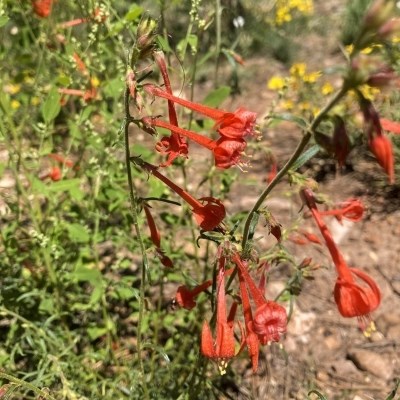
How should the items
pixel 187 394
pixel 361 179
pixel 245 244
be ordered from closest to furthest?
pixel 245 244
pixel 187 394
pixel 361 179

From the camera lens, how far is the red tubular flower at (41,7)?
2551 mm

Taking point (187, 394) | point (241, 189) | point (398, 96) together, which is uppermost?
point (398, 96)

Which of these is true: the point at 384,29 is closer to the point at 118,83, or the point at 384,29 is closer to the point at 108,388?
the point at 118,83

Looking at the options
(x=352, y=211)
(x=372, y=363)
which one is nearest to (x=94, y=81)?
(x=352, y=211)

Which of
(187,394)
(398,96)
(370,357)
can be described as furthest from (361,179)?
(187,394)

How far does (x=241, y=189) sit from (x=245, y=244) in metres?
2.77

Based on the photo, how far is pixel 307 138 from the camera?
4.86 ft

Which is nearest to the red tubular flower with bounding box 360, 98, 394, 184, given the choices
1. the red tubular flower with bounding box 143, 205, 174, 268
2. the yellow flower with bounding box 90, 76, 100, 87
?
the red tubular flower with bounding box 143, 205, 174, 268

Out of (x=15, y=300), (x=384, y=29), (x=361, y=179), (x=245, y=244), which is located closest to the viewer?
(x=384, y=29)

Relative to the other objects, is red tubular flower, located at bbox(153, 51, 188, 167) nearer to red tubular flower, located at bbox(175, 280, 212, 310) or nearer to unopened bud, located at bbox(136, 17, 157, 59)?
unopened bud, located at bbox(136, 17, 157, 59)

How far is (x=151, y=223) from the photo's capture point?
1.97 m

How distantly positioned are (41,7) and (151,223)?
4.19 feet

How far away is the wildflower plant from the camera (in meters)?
1.62

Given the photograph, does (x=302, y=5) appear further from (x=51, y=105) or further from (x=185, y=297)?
(x=185, y=297)
